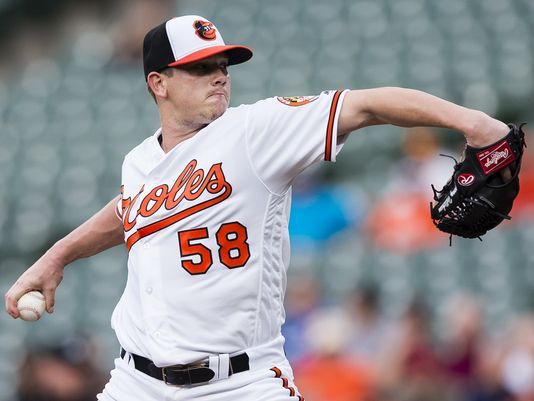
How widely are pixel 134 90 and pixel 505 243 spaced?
4.22 meters

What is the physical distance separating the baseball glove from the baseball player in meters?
0.34

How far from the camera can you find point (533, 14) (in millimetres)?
9875

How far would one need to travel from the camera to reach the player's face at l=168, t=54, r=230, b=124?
3.59 metres

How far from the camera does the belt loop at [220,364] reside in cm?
339

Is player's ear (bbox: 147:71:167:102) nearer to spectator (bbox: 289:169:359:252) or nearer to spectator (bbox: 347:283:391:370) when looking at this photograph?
spectator (bbox: 347:283:391:370)

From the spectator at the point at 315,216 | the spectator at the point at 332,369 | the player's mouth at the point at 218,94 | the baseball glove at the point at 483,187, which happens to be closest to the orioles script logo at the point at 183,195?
the player's mouth at the point at 218,94

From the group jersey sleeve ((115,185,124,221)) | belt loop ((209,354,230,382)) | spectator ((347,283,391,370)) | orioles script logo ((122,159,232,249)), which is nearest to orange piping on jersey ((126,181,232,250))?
orioles script logo ((122,159,232,249))

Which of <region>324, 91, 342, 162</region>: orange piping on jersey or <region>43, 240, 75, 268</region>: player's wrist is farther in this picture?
<region>43, 240, 75, 268</region>: player's wrist

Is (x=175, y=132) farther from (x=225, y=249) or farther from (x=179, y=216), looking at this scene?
(x=225, y=249)

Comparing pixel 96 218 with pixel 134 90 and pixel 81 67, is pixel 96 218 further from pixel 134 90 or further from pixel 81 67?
pixel 81 67

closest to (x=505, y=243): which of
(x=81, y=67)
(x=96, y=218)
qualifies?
(x=96, y=218)

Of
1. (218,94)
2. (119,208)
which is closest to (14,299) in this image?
(119,208)

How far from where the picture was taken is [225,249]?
3416 millimetres

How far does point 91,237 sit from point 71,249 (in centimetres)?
8
